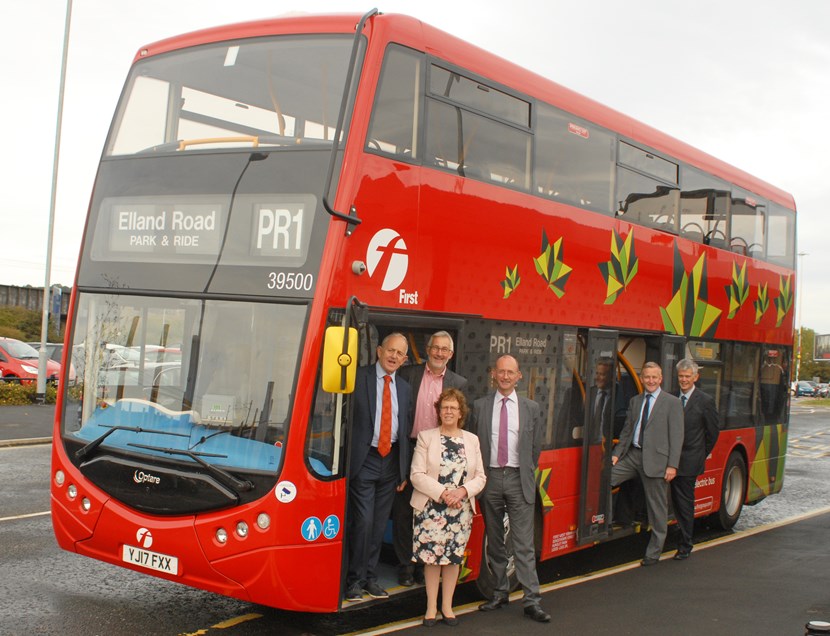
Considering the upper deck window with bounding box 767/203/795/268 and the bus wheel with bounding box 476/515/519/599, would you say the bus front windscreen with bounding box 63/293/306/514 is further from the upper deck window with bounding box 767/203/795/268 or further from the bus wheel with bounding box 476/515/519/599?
the upper deck window with bounding box 767/203/795/268

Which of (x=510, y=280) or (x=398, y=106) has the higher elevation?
(x=398, y=106)

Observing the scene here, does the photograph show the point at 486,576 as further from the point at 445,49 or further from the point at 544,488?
the point at 445,49

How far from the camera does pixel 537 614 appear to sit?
7.23 metres

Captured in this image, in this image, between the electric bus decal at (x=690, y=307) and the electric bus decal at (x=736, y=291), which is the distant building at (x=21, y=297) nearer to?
the electric bus decal at (x=736, y=291)

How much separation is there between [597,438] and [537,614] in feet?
7.73

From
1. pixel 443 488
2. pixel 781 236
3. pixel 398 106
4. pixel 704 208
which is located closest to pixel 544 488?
pixel 443 488

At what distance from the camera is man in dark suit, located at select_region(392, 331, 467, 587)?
702cm

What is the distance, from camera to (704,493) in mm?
11211

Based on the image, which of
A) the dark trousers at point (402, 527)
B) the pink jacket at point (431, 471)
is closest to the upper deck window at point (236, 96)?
the pink jacket at point (431, 471)

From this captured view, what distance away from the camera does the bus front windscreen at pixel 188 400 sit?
598cm

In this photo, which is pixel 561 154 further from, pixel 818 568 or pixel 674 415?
pixel 818 568

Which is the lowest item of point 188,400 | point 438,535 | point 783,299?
point 438,535

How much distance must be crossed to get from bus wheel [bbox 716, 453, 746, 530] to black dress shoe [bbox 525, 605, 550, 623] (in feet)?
17.2

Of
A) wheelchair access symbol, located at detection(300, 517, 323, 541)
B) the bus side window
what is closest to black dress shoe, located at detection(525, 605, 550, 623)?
wheelchair access symbol, located at detection(300, 517, 323, 541)
